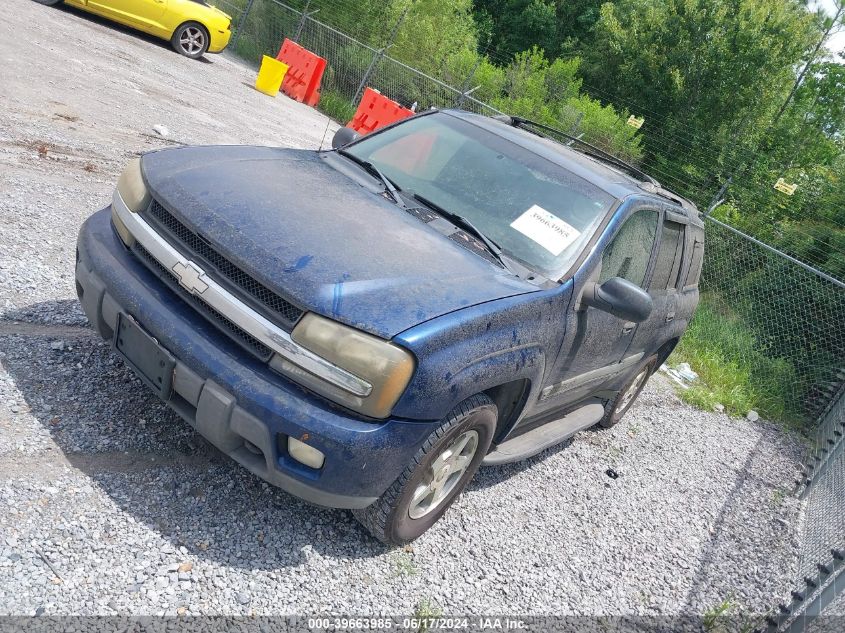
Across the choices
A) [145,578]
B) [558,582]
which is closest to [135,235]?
[145,578]

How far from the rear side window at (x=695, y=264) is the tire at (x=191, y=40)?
41.1ft

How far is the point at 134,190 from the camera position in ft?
11.6

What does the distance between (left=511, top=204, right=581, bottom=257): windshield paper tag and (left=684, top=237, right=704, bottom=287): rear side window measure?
→ 2.16 m

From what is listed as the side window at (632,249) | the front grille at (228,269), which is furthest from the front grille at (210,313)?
the side window at (632,249)

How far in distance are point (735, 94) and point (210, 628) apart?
2367cm

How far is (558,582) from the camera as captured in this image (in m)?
3.89

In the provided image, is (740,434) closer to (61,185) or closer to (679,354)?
(679,354)

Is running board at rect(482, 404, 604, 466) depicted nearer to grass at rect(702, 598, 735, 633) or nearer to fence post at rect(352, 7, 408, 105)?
grass at rect(702, 598, 735, 633)

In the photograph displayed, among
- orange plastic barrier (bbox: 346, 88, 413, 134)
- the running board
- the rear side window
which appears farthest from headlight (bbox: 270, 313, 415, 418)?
orange plastic barrier (bbox: 346, 88, 413, 134)

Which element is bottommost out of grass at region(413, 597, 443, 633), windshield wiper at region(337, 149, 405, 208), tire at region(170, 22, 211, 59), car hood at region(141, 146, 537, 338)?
grass at region(413, 597, 443, 633)

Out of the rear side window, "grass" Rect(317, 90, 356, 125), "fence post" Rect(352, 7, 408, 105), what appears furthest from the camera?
"fence post" Rect(352, 7, 408, 105)

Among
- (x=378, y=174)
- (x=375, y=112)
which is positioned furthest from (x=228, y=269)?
(x=375, y=112)

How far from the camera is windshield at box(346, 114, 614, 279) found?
395 cm

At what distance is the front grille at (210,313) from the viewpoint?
117 inches
